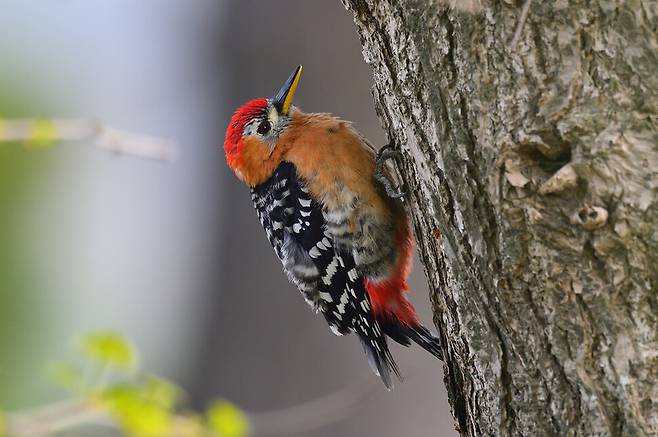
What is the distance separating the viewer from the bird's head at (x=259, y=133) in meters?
3.69

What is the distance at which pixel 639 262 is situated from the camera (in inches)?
69.2

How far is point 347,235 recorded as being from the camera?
131 inches

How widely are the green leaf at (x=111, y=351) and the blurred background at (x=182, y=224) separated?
1.65 ft

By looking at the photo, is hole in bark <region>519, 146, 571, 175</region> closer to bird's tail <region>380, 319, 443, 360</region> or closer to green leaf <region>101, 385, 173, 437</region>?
green leaf <region>101, 385, 173, 437</region>

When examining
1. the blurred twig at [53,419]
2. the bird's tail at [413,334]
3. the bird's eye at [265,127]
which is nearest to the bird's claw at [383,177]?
the bird's tail at [413,334]

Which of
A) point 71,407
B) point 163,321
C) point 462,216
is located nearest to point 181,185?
point 163,321

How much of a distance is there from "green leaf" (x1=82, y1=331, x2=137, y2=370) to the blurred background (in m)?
0.50

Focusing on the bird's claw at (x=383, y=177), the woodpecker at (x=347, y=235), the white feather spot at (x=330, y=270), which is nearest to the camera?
the bird's claw at (x=383, y=177)

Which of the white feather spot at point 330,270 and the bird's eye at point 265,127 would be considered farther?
the bird's eye at point 265,127

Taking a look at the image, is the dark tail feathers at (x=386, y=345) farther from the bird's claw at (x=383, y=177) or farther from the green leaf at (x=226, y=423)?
the green leaf at (x=226, y=423)

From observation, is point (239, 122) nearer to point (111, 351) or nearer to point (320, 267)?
point (320, 267)

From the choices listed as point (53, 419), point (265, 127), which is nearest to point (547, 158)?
point (53, 419)

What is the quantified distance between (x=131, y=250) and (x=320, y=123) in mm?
8661

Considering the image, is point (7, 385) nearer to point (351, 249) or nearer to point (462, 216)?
point (351, 249)
